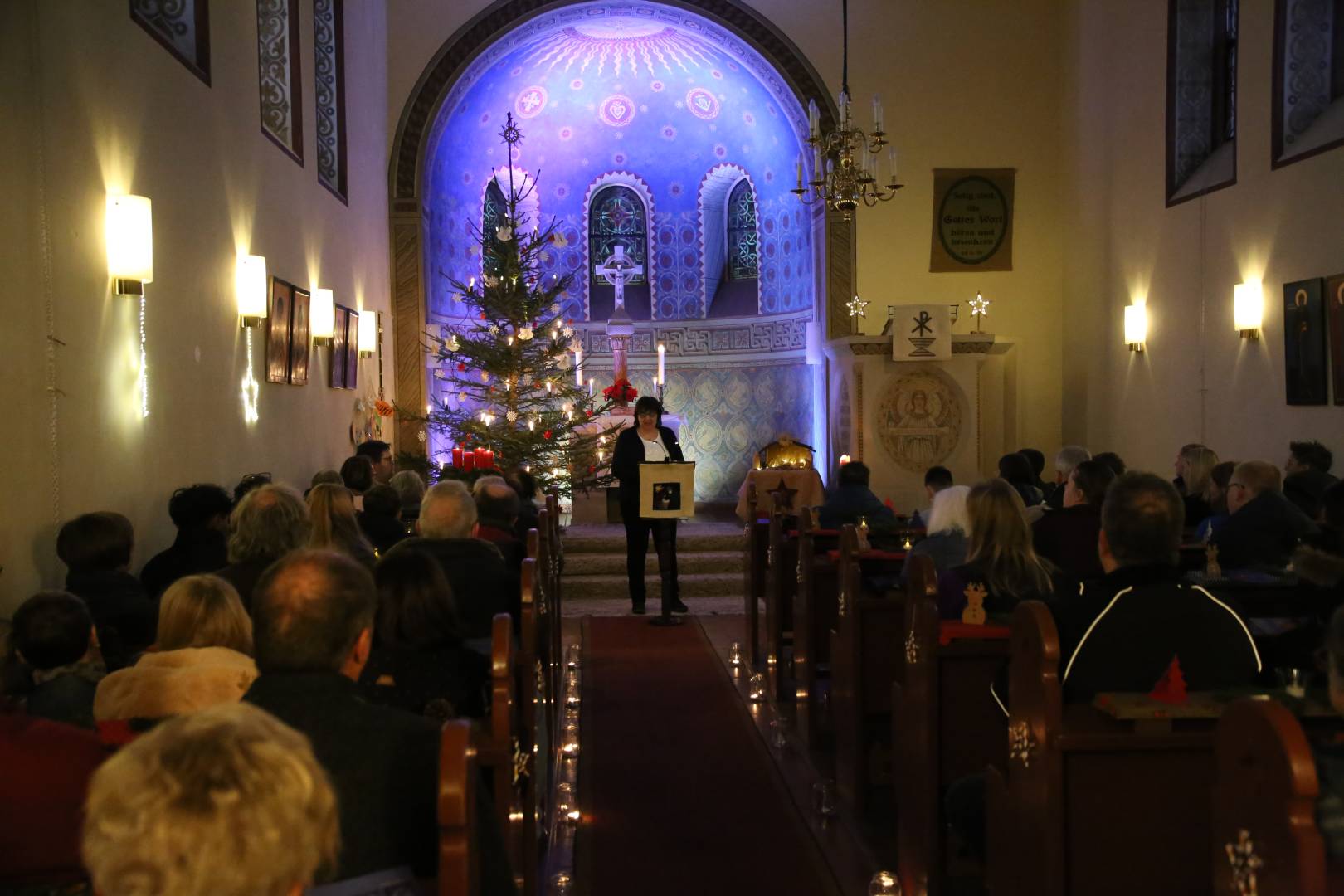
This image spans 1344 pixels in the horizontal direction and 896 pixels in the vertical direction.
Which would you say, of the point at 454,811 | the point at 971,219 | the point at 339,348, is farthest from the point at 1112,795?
the point at 971,219

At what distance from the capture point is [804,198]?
15.1 m

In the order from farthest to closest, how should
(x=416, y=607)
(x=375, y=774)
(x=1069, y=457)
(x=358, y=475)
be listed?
(x=358, y=475)
(x=1069, y=457)
(x=416, y=607)
(x=375, y=774)

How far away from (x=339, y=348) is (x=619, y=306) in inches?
243

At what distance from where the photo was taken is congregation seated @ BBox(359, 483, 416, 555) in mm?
6363

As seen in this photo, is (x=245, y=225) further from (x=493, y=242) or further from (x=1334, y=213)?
(x=1334, y=213)

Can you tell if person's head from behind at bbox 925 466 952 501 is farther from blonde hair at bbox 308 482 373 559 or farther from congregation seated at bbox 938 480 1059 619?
blonde hair at bbox 308 482 373 559

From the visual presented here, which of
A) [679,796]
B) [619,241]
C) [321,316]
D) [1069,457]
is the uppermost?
[619,241]

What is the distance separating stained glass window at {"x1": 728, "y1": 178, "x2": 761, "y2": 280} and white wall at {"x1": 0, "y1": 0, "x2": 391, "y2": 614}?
330 inches

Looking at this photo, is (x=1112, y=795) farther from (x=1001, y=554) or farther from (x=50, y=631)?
(x=50, y=631)

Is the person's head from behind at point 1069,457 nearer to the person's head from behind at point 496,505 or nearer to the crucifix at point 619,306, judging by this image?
the person's head from behind at point 496,505

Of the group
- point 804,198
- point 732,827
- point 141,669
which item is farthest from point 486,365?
point 141,669

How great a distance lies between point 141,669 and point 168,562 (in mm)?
2493

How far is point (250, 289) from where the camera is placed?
789cm

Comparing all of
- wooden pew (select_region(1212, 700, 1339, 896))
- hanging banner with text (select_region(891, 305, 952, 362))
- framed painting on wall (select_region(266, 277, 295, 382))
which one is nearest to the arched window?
hanging banner with text (select_region(891, 305, 952, 362))
